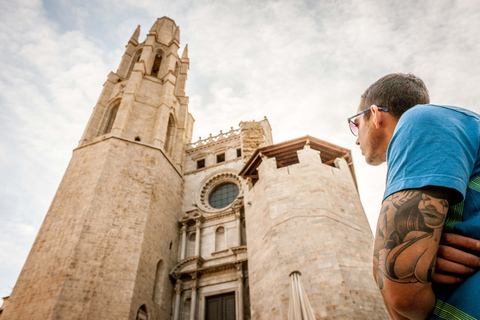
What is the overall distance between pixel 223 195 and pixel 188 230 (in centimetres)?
292

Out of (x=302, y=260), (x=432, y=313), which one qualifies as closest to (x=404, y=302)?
(x=432, y=313)

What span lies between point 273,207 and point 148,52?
18.0 metres

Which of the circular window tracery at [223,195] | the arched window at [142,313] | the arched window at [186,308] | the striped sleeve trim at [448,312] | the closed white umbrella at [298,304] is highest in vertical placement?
the circular window tracery at [223,195]

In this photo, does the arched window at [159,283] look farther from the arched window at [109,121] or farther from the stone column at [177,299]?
the arched window at [109,121]

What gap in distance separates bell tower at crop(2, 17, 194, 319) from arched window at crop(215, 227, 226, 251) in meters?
2.31

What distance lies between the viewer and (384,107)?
1.56 m

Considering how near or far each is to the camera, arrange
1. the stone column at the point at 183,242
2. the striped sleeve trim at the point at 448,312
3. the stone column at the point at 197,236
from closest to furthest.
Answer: the striped sleeve trim at the point at 448,312
the stone column at the point at 197,236
the stone column at the point at 183,242

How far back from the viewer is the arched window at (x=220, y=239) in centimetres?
1593

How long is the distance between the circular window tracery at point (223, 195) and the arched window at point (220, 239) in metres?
1.65

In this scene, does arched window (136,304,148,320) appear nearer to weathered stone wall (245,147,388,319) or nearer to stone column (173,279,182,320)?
stone column (173,279,182,320)

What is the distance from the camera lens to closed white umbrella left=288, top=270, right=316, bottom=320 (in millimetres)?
7461

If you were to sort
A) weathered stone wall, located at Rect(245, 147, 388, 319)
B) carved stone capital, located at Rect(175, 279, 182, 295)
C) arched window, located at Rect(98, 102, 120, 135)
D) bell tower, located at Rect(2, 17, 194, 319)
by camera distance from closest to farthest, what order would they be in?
weathered stone wall, located at Rect(245, 147, 388, 319) < bell tower, located at Rect(2, 17, 194, 319) < carved stone capital, located at Rect(175, 279, 182, 295) < arched window, located at Rect(98, 102, 120, 135)

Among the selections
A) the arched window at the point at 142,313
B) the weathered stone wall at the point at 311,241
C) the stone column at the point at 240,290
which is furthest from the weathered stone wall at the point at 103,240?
the weathered stone wall at the point at 311,241

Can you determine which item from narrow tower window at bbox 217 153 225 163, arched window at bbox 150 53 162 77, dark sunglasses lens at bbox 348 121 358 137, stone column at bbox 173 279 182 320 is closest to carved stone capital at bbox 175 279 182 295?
stone column at bbox 173 279 182 320
